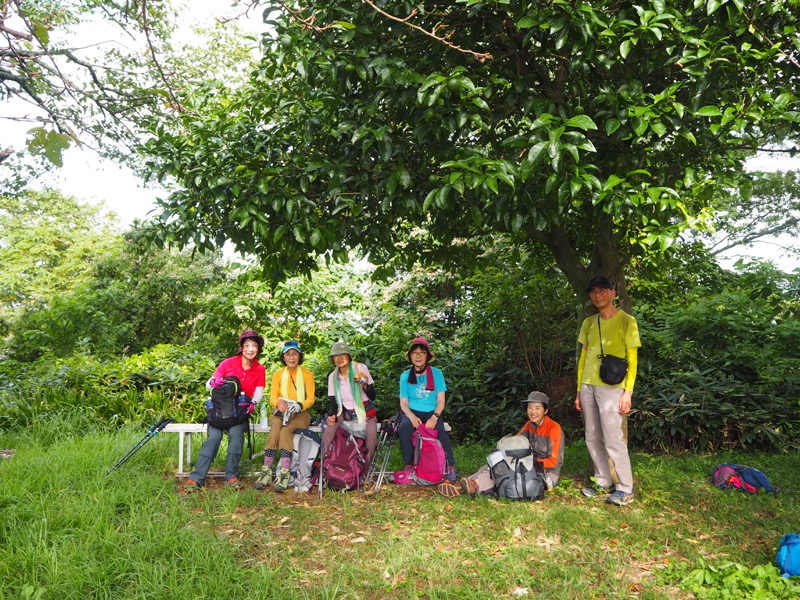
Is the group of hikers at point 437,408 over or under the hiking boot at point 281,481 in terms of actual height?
over

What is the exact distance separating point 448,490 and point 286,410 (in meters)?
1.69

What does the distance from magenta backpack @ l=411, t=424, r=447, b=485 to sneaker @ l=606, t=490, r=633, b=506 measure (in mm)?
1429

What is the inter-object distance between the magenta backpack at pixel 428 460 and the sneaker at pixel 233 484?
155 centimetres

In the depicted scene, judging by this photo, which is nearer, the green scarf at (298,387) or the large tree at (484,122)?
the large tree at (484,122)

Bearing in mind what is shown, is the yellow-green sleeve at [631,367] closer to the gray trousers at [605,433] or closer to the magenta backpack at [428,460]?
the gray trousers at [605,433]

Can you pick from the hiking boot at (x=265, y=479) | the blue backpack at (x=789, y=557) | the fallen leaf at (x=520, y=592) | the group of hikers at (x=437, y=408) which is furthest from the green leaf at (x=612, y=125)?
the hiking boot at (x=265, y=479)

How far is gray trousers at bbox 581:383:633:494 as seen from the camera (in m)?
5.07

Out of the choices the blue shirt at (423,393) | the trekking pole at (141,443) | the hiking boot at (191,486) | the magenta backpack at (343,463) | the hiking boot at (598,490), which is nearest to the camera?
the hiking boot at (598,490)

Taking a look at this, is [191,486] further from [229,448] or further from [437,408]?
[437,408]

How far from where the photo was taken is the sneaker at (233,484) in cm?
543

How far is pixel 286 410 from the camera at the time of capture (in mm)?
5957

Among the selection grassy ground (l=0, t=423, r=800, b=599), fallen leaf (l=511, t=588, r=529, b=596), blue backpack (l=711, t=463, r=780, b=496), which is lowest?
fallen leaf (l=511, t=588, r=529, b=596)

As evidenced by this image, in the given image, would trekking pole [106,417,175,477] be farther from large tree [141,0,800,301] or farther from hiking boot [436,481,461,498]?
hiking boot [436,481,461,498]

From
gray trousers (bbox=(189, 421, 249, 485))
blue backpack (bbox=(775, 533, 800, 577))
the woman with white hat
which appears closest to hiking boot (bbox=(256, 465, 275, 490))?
gray trousers (bbox=(189, 421, 249, 485))
